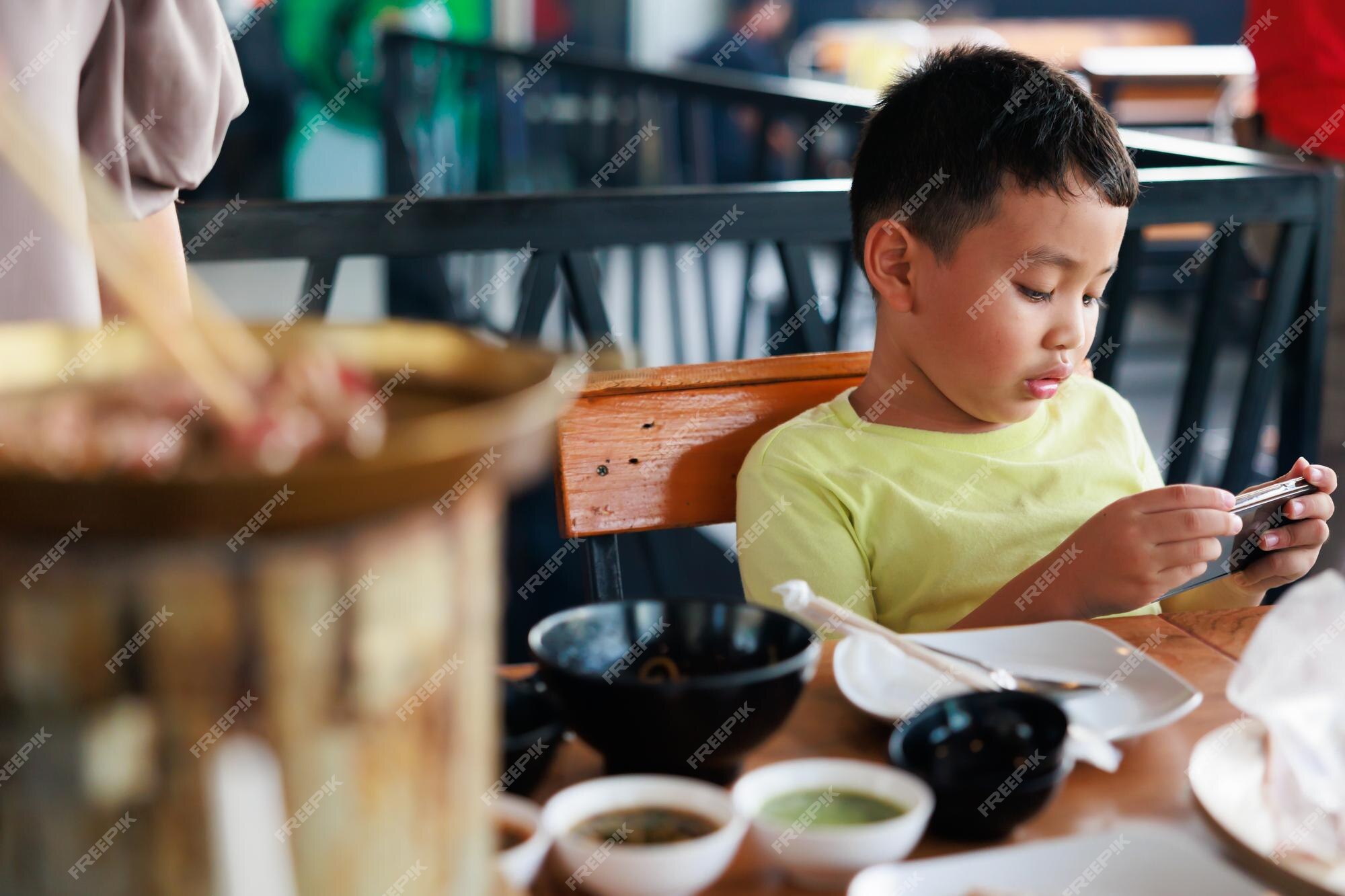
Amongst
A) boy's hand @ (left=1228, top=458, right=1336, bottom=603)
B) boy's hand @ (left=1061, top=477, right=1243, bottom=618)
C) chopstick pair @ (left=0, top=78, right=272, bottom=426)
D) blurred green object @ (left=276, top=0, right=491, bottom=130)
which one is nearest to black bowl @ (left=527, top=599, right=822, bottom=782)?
chopstick pair @ (left=0, top=78, right=272, bottom=426)

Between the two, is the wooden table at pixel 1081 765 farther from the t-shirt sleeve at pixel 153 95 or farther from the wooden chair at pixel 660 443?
the t-shirt sleeve at pixel 153 95

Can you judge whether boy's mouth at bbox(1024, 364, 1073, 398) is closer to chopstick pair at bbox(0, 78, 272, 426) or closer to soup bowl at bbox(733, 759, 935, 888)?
soup bowl at bbox(733, 759, 935, 888)

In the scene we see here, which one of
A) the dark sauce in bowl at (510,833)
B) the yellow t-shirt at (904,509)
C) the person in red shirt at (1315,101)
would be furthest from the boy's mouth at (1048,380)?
the person in red shirt at (1315,101)

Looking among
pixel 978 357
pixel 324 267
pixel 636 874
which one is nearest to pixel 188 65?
pixel 324 267

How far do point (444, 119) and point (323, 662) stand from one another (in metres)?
6.37

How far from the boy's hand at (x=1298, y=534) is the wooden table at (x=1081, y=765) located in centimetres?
26

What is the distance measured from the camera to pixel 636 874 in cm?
69

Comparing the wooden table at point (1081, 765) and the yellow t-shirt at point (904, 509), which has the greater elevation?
the wooden table at point (1081, 765)

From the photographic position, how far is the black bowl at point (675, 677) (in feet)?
Result: 2.59

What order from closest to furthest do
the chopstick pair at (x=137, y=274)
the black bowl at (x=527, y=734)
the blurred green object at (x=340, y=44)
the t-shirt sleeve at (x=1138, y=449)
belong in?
the chopstick pair at (x=137, y=274) → the black bowl at (x=527, y=734) → the t-shirt sleeve at (x=1138, y=449) → the blurred green object at (x=340, y=44)

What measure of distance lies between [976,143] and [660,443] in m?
0.50

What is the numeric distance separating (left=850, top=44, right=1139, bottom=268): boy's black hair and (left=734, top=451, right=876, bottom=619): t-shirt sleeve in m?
0.33

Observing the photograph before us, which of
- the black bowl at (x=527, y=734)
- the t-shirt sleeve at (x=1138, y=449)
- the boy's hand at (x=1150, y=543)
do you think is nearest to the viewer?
the black bowl at (x=527, y=734)

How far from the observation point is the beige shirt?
1.34 metres
